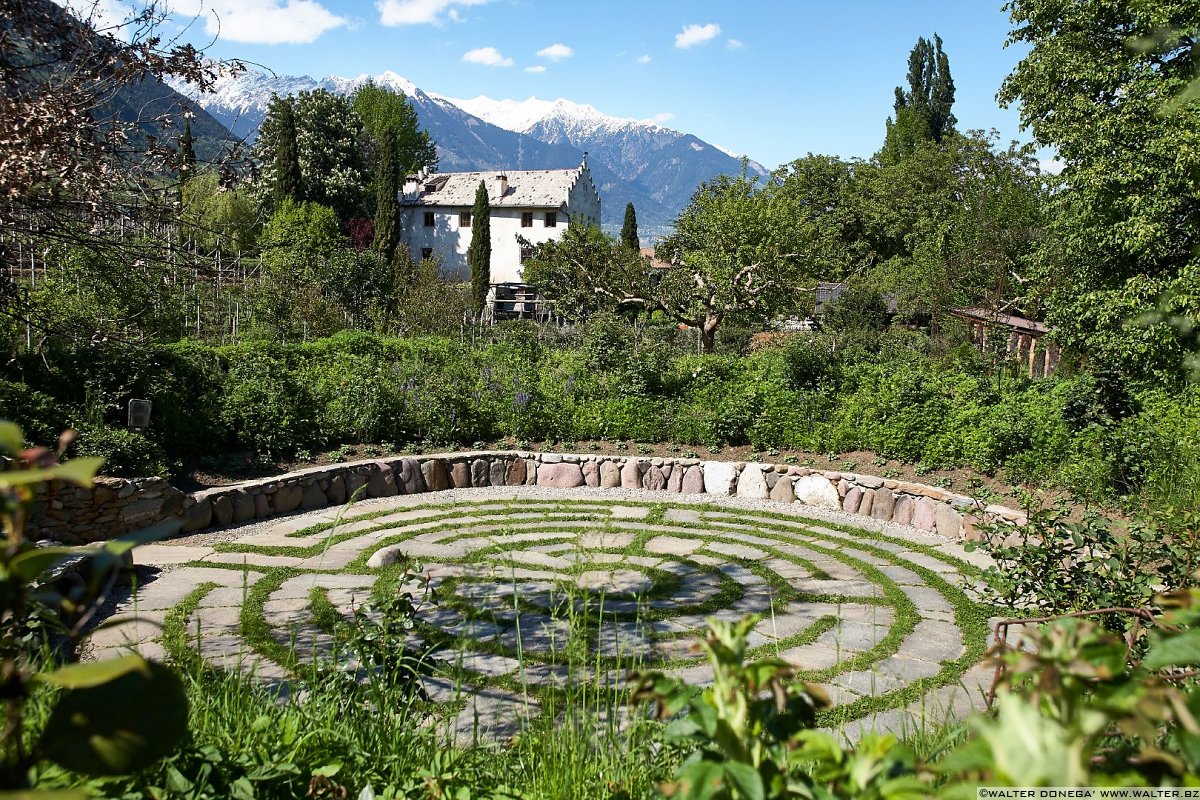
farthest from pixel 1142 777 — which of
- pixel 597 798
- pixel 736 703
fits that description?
pixel 597 798

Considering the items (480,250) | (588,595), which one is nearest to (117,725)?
(588,595)

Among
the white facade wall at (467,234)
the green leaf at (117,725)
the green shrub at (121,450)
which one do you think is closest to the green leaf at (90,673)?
the green leaf at (117,725)

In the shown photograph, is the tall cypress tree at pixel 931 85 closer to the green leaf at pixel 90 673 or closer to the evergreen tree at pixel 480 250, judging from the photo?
the evergreen tree at pixel 480 250

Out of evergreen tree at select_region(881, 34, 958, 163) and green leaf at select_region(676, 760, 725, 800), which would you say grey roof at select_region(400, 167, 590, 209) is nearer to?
evergreen tree at select_region(881, 34, 958, 163)

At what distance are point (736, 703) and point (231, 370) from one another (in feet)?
25.7

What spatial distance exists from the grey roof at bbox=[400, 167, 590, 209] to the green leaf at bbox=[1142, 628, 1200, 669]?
4090 centimetres

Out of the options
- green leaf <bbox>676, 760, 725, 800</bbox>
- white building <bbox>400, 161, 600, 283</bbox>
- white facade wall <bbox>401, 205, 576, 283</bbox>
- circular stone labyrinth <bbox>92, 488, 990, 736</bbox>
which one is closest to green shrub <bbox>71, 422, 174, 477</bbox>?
circular stone labyrinth <bbox>92, 488, 990, 736</bbox>

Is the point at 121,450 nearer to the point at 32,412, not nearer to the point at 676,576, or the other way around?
the point at 32,412

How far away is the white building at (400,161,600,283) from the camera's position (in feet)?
135

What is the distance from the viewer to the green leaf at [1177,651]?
1.00 metres

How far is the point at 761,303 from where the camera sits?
609 inches

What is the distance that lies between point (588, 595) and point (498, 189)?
133 ft

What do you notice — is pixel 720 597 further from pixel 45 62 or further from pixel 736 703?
pixel 45 62

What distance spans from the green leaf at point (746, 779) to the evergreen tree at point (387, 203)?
1168 inches
